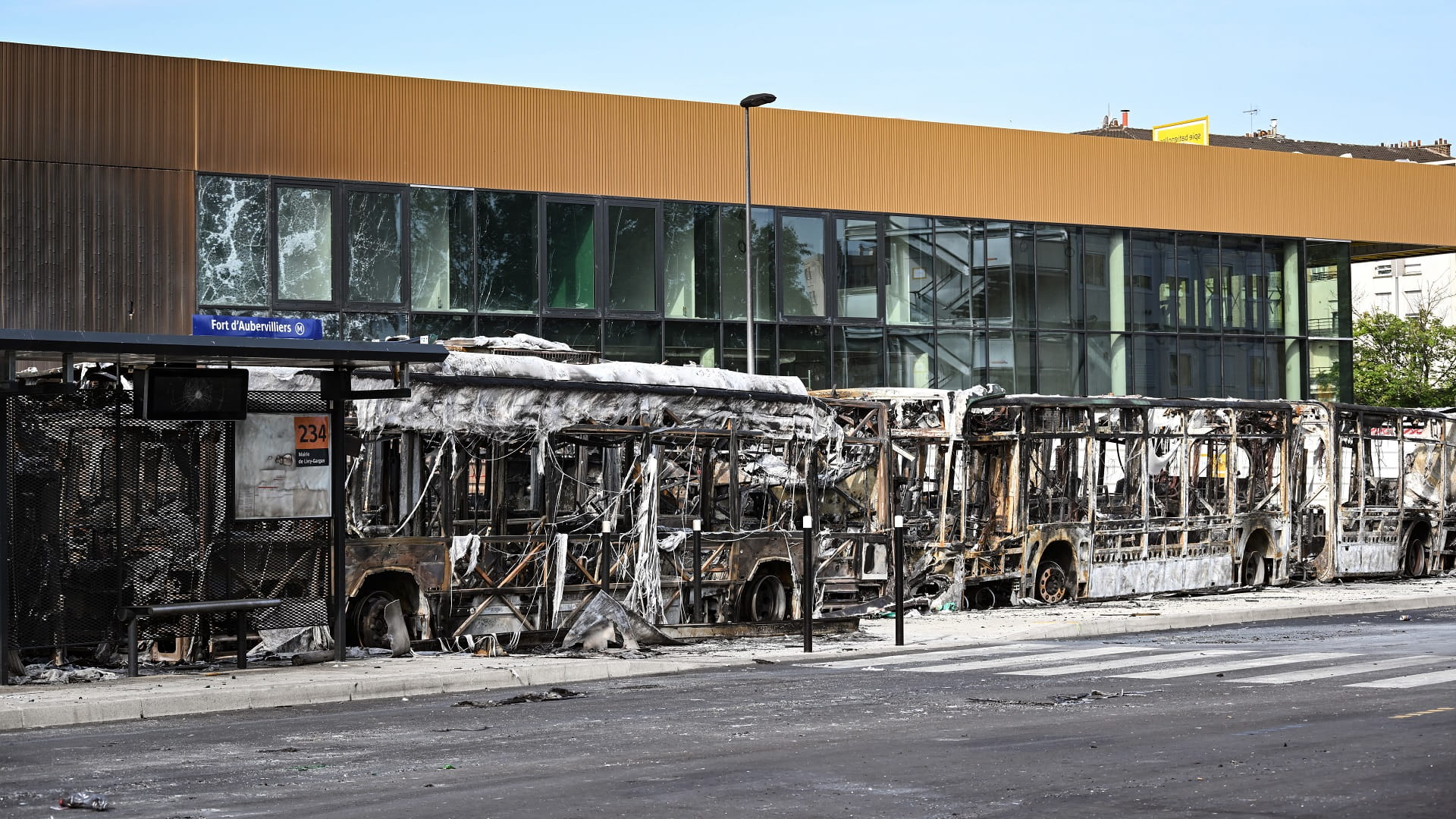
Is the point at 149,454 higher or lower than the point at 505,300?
lower

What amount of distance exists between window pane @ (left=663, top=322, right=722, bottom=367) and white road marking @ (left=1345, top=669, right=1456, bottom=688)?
25.0 meters

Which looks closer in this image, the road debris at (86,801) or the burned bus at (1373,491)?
the road debris at (86,801)

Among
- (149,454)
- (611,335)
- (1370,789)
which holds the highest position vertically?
(611,335)

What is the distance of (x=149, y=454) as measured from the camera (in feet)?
49.2

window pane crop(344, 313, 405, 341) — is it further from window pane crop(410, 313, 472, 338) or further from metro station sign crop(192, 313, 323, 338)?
metro station sign crop(192, 313, 323, 338)

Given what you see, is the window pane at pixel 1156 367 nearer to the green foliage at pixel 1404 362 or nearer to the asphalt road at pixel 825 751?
the green foliage at pixel 1404 362

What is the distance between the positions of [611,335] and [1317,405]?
15.5 meters

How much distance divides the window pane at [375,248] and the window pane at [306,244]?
0.49m

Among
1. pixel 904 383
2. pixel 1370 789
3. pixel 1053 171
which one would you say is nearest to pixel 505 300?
pixel 904 383

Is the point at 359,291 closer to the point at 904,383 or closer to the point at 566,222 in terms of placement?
the point at 566,222

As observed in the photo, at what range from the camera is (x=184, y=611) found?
14594 mm

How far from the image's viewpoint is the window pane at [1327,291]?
48594 mm

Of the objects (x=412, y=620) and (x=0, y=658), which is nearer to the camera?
(x=0, y=658)

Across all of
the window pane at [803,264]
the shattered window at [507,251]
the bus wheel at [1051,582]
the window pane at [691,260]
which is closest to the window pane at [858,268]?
the window pane at [803,264]
